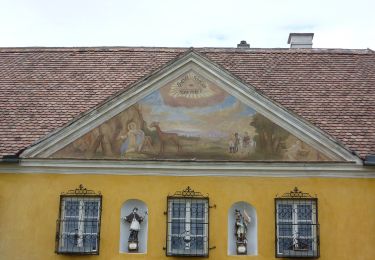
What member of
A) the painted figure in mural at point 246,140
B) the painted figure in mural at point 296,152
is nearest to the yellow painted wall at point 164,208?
the painted figure in mural at point 296,152

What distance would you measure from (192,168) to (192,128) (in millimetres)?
1003

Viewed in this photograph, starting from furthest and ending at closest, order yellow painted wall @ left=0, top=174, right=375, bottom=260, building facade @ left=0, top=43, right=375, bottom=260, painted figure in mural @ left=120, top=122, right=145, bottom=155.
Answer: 1. painted figure in mural @ left=120, top=122, right=145, bottom=155
2. building facade @ left=0, top=43, right=375, bottom=260
3. yellow painted wall @ left=0, top=174, right=375, bottom=260

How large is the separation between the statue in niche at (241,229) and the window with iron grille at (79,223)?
3.18m

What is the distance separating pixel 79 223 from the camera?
16062mm

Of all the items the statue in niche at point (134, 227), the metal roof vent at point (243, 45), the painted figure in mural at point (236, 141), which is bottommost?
the statue in niche at point (134, 227)

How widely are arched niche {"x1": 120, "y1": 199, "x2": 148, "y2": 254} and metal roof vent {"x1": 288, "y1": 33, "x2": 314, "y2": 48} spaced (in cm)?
941

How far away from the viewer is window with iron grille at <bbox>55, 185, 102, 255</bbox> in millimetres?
15836

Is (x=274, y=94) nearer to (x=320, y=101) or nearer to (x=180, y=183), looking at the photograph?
(x=320, y=101)

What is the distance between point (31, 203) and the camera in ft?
52.9

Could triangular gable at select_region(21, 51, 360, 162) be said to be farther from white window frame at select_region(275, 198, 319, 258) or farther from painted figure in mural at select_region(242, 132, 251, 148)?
white window frame at select_region(275, 198, 319, 258)

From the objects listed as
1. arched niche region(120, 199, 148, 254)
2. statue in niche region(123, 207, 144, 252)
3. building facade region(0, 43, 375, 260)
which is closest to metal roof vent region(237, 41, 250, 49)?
building facade region(0, 43, 375, 260)

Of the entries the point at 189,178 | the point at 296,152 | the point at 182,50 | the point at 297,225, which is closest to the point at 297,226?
the point at 297,225

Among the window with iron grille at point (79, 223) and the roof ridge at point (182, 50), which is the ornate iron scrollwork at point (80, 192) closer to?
the window with iron grille at point (79, 223)

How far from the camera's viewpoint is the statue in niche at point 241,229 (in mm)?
15766
